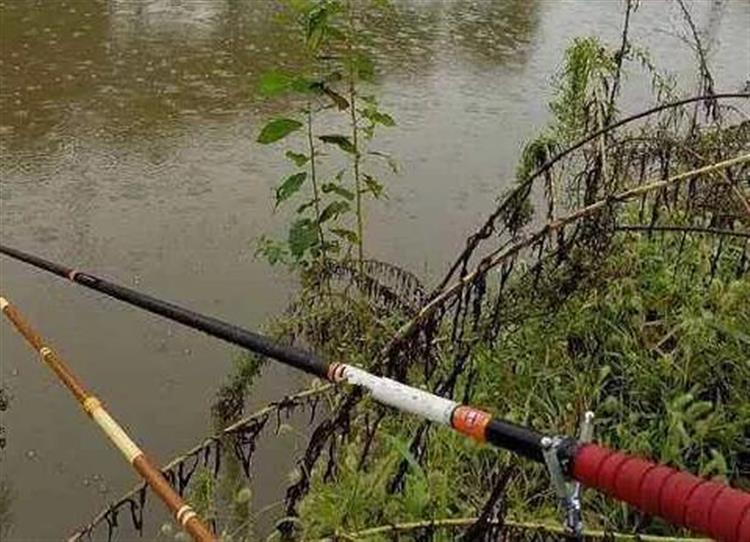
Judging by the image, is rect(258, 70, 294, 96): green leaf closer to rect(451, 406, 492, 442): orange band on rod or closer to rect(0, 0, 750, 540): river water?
rect(0, 0, 750, 540): river water

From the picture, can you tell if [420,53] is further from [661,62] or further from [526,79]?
[661,62]

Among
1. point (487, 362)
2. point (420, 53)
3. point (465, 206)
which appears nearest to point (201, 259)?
point (465, 206)

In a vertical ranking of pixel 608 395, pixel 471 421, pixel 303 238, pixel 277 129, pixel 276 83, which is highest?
pixel 471 421

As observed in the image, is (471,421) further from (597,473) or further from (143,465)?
(143,465)

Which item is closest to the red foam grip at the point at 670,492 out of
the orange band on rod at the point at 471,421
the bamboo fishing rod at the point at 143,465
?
the orange band on rod at the point at 471,421

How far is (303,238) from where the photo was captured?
124 inches

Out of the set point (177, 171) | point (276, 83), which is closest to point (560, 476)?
point (276, 83)

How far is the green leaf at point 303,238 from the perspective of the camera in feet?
10.2

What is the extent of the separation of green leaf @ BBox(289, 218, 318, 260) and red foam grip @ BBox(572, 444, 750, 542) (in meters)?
2.20

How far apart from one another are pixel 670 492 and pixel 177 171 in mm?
4714

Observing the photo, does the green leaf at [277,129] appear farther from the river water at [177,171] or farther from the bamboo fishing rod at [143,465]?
the bamboo fishing rod at [143,465]

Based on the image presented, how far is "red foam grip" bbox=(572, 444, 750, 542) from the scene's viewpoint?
0.83m

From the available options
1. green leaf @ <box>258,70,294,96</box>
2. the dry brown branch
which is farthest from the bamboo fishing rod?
green leaf @ <box>258,70,294,96</box>

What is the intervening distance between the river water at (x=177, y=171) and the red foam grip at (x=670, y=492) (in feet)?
7.00
